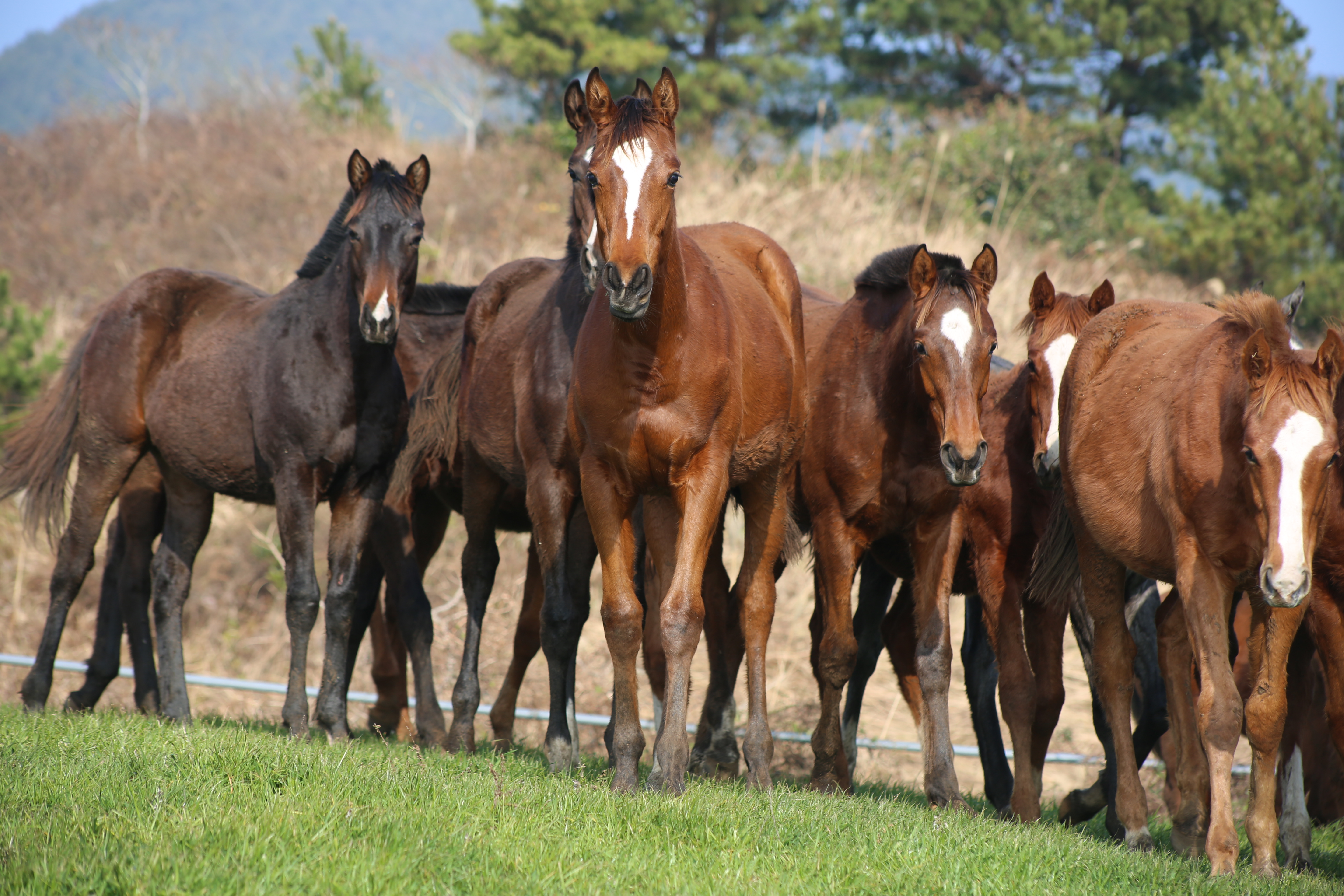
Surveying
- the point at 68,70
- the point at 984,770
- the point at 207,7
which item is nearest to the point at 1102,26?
the point at 984,770

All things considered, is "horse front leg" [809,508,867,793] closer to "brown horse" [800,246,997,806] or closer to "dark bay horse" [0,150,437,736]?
"brown horse" [800,246,997,806]

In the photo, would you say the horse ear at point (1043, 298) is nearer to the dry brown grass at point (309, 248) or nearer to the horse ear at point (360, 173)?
the horse ear at point (360, 173)

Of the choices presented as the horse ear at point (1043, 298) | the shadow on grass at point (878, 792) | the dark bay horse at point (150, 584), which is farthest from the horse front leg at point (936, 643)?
the dark bay horse at point (150, 584)

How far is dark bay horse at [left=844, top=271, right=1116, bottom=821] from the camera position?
6.34 m

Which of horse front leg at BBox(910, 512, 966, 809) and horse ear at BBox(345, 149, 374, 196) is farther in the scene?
horse ear at BBox(345, 149, 374, 196)

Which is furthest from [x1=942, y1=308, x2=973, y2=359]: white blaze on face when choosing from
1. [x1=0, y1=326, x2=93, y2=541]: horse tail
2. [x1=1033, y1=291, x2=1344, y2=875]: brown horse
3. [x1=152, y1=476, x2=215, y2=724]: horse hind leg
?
[x1=0, y1=326, x2=93, y2=541]: horse tail

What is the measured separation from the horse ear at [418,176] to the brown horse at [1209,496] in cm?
415

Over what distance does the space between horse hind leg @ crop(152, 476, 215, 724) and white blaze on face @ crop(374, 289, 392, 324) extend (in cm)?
229

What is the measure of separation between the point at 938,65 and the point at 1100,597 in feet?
73.6

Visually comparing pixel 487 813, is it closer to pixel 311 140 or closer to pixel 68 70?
pixel 311 140

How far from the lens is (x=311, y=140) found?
27.9 metres

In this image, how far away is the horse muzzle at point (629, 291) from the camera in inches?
172

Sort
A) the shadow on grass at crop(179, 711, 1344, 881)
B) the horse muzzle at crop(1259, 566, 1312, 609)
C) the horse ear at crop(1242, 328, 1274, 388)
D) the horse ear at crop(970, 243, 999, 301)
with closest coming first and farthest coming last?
the horse muzzle at crop(1259, 566, 1312, 609), the horse ear at crop(1242, 328, 1274, 388), the shadow on grass at crop(179, 711, 1344, 881), the horse ear at crop(970, 243, 999, 301)

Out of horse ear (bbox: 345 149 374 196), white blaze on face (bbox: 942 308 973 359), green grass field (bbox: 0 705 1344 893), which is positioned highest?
horse ear (bbox: 345 149 374 196)
